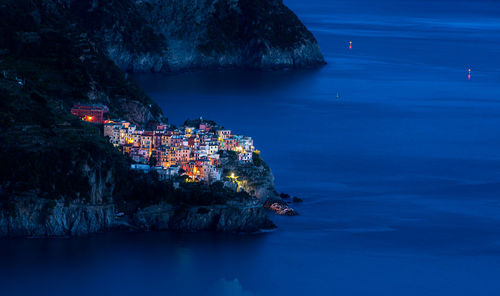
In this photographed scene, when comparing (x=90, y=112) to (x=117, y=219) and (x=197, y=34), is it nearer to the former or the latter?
(x=117, y=219)

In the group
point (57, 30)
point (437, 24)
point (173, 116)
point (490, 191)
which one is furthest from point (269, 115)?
point (437, 24)

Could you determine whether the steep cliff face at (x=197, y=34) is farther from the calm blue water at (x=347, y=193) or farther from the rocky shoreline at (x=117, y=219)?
the rocky shoreline at (x=117, y=219)

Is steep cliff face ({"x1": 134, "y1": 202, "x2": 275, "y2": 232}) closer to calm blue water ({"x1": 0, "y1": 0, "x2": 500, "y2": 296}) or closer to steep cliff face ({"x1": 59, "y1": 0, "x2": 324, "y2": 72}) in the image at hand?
calm blue water ({"x1": 0, "y1": 0, "x2": 500, "y2": 296})

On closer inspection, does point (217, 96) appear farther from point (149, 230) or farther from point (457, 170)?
point (149, 230)

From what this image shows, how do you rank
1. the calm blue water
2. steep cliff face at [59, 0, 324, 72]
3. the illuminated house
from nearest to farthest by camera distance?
the calm blue water, the illuminated house, steep cliff face at [59, 0, 324, 72]

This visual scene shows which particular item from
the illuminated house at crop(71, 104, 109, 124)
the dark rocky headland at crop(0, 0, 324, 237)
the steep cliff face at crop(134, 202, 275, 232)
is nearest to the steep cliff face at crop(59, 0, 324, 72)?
the dark rocky headland at crop(0, 0, 324, 237)

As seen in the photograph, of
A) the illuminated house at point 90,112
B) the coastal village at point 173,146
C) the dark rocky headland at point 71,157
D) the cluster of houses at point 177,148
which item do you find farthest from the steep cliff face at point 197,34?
the cluster of houses at point 177,148
